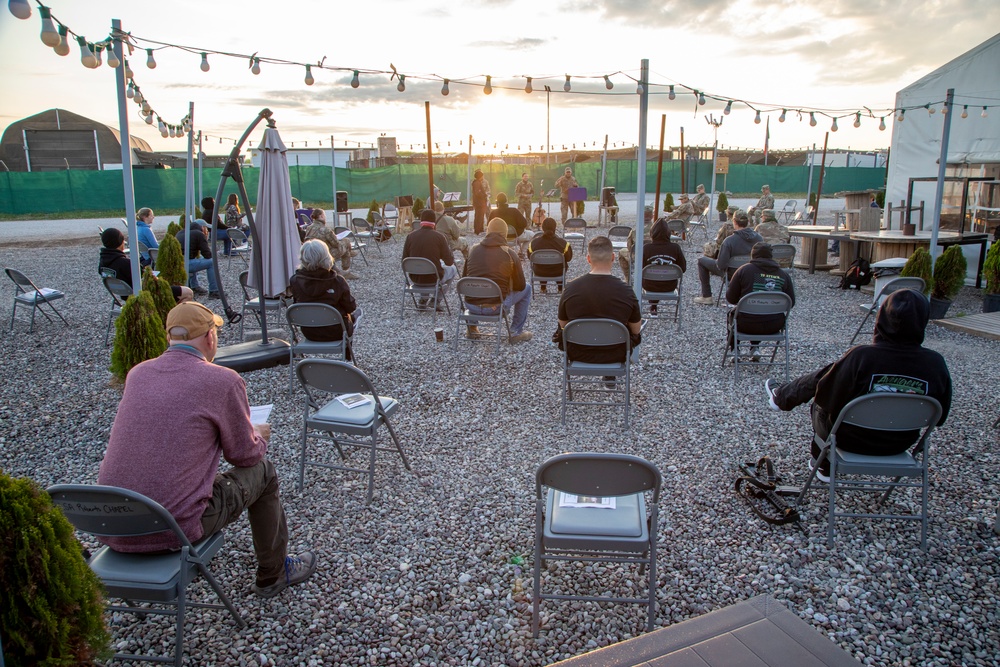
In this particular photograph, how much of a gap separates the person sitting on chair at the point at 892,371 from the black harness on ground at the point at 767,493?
1.10ft

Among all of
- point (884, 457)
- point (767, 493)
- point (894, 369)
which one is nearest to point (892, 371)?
point (894, 369)

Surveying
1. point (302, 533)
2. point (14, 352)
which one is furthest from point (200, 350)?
point (14, 352)

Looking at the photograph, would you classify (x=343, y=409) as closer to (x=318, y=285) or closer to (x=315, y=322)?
(x=315, y=322)

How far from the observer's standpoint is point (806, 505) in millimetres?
3621

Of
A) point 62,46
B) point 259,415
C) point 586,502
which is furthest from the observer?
point 62,46

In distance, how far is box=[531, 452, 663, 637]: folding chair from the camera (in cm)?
245

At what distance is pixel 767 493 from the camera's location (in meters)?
3.60

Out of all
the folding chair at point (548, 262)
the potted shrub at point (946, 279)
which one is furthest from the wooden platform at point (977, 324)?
the folding chair at point (548, 262)

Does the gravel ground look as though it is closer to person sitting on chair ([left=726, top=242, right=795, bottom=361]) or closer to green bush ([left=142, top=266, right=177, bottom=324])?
person sitting on chair ([left=726, top=242, right=795, bottom=361])

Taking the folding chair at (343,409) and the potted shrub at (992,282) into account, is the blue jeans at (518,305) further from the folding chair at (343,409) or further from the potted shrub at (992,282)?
the potted shrub at (992,282)

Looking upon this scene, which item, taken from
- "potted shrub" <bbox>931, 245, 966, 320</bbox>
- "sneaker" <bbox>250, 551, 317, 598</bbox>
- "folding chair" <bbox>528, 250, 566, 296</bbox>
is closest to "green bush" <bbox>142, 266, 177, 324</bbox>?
"sneaker" <bbox>250, 551, 317, 598</bbox>

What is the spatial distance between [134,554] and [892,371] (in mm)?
3620

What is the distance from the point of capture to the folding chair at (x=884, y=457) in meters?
3.03

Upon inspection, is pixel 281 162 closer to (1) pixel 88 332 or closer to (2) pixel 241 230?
(1) pixel 88 332
